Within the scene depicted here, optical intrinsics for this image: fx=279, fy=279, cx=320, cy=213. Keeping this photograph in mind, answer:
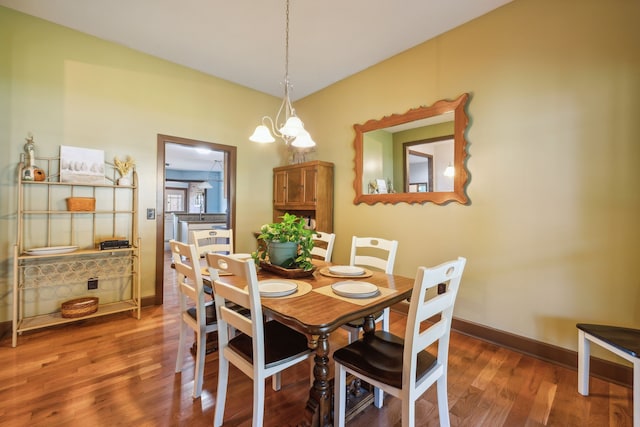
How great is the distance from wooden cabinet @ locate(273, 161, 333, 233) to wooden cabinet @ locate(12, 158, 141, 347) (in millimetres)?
1820

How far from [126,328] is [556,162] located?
3942mm

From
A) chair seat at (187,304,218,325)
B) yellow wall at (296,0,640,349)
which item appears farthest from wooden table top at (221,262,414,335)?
yellow wall at (296,0,640,349)

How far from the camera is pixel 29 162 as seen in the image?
2488 mm

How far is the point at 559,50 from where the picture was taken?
2.09 m

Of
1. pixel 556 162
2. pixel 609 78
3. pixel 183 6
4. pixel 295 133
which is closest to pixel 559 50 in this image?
pixel 609 78

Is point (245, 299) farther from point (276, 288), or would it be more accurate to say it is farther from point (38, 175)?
point (38, 175)

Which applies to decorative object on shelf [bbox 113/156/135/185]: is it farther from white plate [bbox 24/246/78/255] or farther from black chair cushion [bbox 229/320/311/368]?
black chair cushion [bbox 229/320/311/368]

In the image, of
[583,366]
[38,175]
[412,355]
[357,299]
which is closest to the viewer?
[412,355]

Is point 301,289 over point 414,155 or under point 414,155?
under

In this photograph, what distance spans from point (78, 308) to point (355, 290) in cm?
275

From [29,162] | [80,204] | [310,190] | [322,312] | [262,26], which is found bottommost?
[322,312]

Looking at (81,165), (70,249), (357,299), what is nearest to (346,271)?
(357,299)

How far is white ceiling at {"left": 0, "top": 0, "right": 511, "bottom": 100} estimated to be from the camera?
237 cm

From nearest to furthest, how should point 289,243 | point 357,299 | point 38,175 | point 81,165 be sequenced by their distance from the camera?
point 357,299 → point 289,243 → point 38,175 → point 81,165
